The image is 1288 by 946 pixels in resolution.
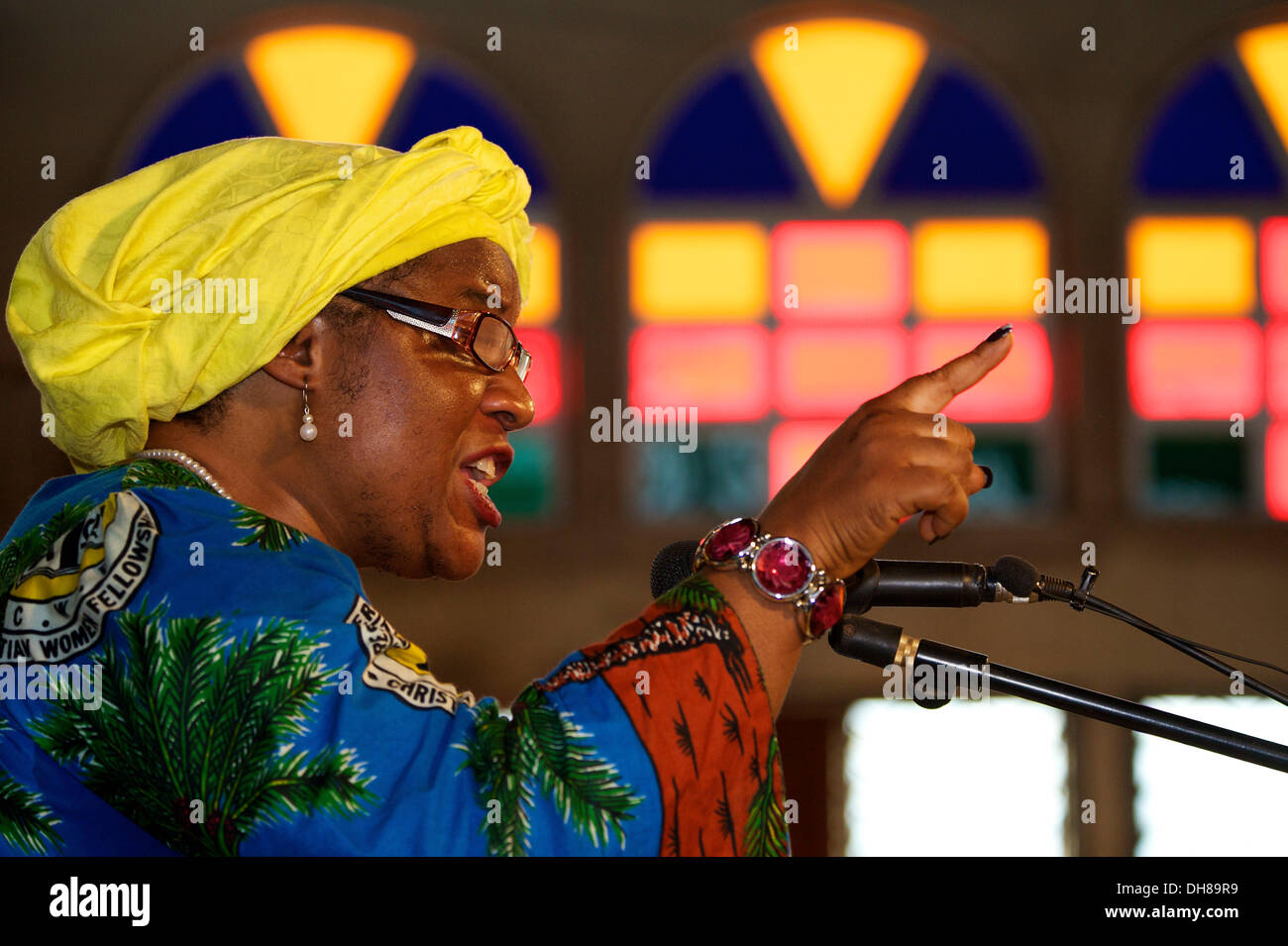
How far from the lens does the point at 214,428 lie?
4.74ft

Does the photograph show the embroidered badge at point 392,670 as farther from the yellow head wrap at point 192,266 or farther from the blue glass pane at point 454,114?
the blue glass pane at point 454,114

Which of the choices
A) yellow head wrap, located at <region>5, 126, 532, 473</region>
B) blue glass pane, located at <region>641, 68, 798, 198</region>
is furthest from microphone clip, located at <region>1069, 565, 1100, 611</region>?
blue glass pane, located at <region>641, 68, 798, 198</region>

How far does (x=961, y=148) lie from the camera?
20.6 feet

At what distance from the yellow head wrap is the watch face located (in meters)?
0.60

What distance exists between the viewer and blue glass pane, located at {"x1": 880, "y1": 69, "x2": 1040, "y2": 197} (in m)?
6.20

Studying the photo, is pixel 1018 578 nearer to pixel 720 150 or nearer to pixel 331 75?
pixel 720 150

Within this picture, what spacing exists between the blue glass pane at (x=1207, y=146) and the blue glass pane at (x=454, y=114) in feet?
9.86

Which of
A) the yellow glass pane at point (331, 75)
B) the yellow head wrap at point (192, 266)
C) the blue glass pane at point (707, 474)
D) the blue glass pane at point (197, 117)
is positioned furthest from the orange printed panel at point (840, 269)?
the yellow head wrap at point (192, 266)

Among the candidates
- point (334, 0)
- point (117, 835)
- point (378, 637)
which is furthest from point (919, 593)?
point (334, 0)

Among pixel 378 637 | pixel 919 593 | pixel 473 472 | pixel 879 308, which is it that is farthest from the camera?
pixel 879 308

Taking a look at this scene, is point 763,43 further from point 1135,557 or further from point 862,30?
point 1135,557

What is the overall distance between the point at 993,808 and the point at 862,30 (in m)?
3.71

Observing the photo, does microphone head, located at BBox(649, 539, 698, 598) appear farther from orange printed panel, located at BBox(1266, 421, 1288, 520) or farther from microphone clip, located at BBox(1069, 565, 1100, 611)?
orange printed panel, located at BBox(1266, 421, 1288, 520)

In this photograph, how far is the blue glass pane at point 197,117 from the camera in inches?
241
